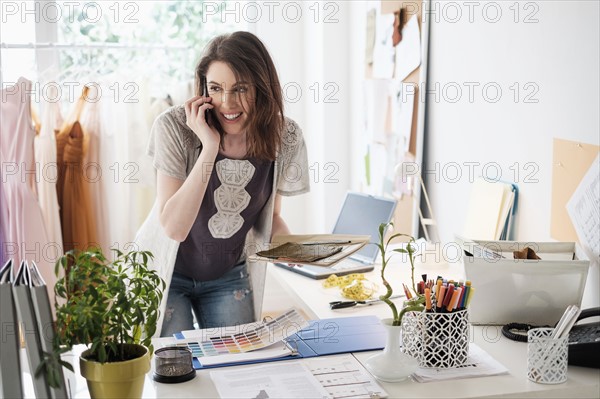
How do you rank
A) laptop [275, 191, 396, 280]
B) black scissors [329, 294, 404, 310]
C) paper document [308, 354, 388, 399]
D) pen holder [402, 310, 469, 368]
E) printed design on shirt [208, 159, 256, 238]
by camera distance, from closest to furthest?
Result: paper document [308, 354, 388, 399]
pen holder [402, 310, 469, 368]
black scissors [329, 294, 404, 310]
printed design on shirt [208, 159, 256, 238]
laptop [275, 191, 396, 280]

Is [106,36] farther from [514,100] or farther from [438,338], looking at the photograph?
[438,338]

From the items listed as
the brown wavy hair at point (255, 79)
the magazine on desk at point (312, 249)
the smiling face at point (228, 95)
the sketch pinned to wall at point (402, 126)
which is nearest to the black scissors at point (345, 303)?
the magazine on desk at point (312, 249)

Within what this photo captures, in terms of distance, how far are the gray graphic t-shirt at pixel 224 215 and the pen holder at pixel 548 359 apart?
94 cm

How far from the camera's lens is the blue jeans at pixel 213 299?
2199mm

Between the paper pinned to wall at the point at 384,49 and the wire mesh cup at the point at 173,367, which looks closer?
the wire mesh cup at the point at 173,367

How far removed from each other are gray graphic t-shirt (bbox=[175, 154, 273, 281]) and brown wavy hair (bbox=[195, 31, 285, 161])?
59 millimetres

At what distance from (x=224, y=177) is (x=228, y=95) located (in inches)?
8.9

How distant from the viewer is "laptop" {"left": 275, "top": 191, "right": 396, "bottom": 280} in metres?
2.43

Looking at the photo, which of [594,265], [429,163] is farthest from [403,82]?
[594,265]

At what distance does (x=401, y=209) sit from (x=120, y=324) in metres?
1.80

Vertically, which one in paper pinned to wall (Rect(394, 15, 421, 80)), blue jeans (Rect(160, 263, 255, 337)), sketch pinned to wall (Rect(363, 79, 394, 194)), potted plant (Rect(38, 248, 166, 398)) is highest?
paper pinned to wall (Rect(394, 15, 421, 80))

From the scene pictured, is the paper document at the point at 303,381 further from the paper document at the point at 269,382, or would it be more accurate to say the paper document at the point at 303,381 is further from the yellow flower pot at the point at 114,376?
the yellow flower pot at the point at 114,376

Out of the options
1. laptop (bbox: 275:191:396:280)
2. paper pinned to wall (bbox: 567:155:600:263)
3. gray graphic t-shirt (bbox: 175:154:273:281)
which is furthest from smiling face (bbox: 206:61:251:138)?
paper pinned to wall (bbox: 567:155:600:263)

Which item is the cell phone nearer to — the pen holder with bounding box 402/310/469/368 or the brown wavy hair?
the brown wavy hair
